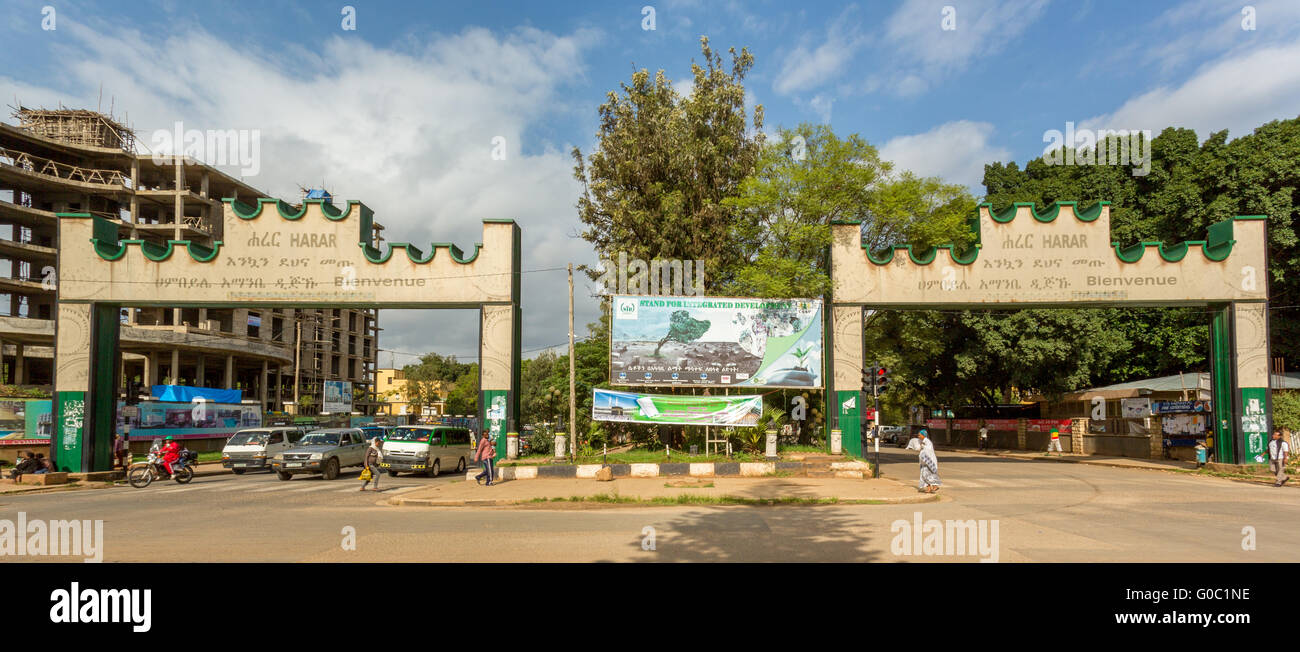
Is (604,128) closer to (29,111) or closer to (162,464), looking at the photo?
(162,464)

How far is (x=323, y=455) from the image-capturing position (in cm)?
2395

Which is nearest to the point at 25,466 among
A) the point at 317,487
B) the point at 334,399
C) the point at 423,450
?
the point at 317,487

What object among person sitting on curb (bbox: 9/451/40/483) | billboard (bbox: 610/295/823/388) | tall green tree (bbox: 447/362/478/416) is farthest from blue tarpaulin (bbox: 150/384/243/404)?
tall green tree (bbox: 447/362/478/416)

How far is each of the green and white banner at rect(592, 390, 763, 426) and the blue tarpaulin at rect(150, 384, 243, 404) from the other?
90.2ft

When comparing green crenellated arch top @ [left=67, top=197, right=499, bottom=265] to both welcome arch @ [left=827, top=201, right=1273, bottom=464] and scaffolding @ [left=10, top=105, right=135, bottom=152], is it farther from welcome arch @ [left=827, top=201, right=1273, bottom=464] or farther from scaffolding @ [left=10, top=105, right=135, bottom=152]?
scaffolding @ [left=10, top=105, right=135, bottom=152]

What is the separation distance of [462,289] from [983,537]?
1781cm

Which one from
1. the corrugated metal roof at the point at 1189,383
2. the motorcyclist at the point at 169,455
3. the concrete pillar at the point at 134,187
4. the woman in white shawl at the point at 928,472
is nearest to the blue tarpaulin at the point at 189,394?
the motorcyclist at the point at 169,455

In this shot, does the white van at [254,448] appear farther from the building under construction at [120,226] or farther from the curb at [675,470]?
the building under construction at [120,226]

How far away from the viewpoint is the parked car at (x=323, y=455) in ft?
76.5

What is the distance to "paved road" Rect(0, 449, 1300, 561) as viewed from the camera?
9.50 metres

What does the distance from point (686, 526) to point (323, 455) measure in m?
16.4

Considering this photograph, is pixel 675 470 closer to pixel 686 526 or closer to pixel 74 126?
pixel 686 526
